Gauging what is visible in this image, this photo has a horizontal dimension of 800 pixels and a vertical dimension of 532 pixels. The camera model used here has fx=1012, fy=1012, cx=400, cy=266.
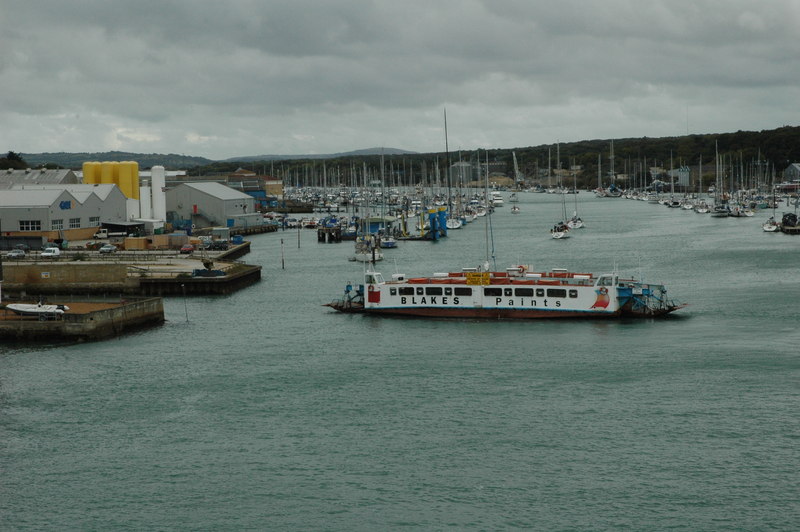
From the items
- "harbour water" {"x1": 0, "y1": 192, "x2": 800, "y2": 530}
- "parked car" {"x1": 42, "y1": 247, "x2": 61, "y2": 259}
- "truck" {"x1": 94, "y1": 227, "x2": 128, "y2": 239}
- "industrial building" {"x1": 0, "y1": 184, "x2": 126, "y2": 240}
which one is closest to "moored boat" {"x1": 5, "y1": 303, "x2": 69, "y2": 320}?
"harbour water" {"x1": 0, "y1": 192, "x2": 800, "y2": 530}

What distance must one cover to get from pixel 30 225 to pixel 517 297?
4255 cm

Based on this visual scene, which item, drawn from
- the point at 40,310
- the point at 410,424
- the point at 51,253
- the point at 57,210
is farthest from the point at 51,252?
the point at 410,424

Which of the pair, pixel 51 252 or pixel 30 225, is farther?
pixel 30 225

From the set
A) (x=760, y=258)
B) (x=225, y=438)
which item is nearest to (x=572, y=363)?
(x=225, y=438)

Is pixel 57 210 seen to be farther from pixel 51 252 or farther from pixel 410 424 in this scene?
pixel 410 424

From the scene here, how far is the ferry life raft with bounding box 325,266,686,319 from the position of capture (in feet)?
133

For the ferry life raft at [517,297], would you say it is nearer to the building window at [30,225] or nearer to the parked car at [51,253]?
the parked car at [51,253]

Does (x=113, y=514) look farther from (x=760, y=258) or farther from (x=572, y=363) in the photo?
(x=760, y=258)

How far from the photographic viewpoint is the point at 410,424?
26500 mm

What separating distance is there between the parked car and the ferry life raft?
2503 cm

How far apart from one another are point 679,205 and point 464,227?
154 feet

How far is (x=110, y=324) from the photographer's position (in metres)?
39.1

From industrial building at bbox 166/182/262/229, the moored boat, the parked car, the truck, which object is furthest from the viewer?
industrial building at bbox 166/182/262/229

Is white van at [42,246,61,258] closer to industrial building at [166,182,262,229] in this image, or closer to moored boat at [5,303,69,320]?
moored boat at [5,303,69,320]
